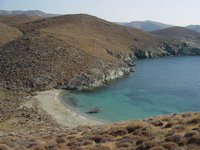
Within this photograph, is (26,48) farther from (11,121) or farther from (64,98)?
(11,121)

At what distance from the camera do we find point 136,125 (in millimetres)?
21594

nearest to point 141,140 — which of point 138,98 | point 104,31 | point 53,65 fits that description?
point 138,98

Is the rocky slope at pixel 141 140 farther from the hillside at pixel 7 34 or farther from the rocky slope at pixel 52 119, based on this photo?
the hillside at pixel 7 34

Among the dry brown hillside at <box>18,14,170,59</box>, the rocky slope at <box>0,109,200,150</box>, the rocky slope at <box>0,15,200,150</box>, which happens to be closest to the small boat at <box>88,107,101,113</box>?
the rocky slope at <box>0,15,200,150</box>

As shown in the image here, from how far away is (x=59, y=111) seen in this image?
1784 inches

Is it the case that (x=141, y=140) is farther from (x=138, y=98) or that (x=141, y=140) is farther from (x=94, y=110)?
(x=138, y=98)

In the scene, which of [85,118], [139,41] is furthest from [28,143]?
[139,41]

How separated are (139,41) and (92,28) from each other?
33.4 meters

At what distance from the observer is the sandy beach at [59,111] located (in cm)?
4053

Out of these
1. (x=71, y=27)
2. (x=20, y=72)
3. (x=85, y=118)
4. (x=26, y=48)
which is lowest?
(x=85, y=118)

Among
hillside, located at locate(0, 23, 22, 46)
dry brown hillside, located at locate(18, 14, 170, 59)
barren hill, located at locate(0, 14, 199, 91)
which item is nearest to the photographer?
barren hill, located at locate(0, 14, 199, 91)

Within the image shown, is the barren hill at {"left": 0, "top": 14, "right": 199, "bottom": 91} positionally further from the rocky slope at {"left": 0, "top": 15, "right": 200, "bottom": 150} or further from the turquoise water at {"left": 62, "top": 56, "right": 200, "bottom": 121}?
the turquoise water at {"left": 62, "top": 56, "right": 200, "bottom": 121}

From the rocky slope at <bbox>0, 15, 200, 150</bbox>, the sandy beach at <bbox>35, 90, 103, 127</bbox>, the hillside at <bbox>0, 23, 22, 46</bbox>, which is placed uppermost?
the hillside at <bbox>0, 23, 22, 46</bbox>

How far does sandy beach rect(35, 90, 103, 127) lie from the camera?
40.5 metres
